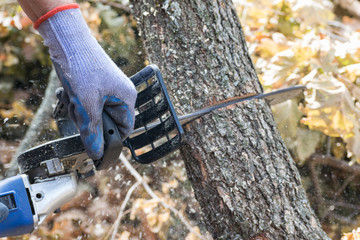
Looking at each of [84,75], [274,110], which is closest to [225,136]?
[84,75]

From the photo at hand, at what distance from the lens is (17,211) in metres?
1.18

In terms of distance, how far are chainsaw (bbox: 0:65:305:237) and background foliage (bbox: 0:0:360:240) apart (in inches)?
39.8

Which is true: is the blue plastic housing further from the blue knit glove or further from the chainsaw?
the blue knit glove

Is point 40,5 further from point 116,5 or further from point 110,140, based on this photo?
point 116,5

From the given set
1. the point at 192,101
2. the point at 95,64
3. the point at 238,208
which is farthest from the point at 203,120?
the point at 95,64

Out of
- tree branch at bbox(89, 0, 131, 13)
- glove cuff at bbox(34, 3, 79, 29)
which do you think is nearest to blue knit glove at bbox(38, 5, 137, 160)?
glove cuff at bbox(34, 3, 79, 29)

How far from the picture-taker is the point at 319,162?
8.30 feet

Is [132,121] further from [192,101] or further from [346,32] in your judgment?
[346,32]

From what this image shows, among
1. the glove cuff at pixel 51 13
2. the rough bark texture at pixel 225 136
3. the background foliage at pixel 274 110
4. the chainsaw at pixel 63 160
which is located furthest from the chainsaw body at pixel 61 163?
the background foliage at pixel 274 110

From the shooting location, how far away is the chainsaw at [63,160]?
117 centimetres

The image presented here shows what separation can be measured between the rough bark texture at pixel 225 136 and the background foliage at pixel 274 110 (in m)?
0.76

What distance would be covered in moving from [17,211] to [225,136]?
0.79 meters

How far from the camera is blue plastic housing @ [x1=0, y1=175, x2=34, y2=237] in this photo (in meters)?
1.17

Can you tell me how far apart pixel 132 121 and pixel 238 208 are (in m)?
0.56
